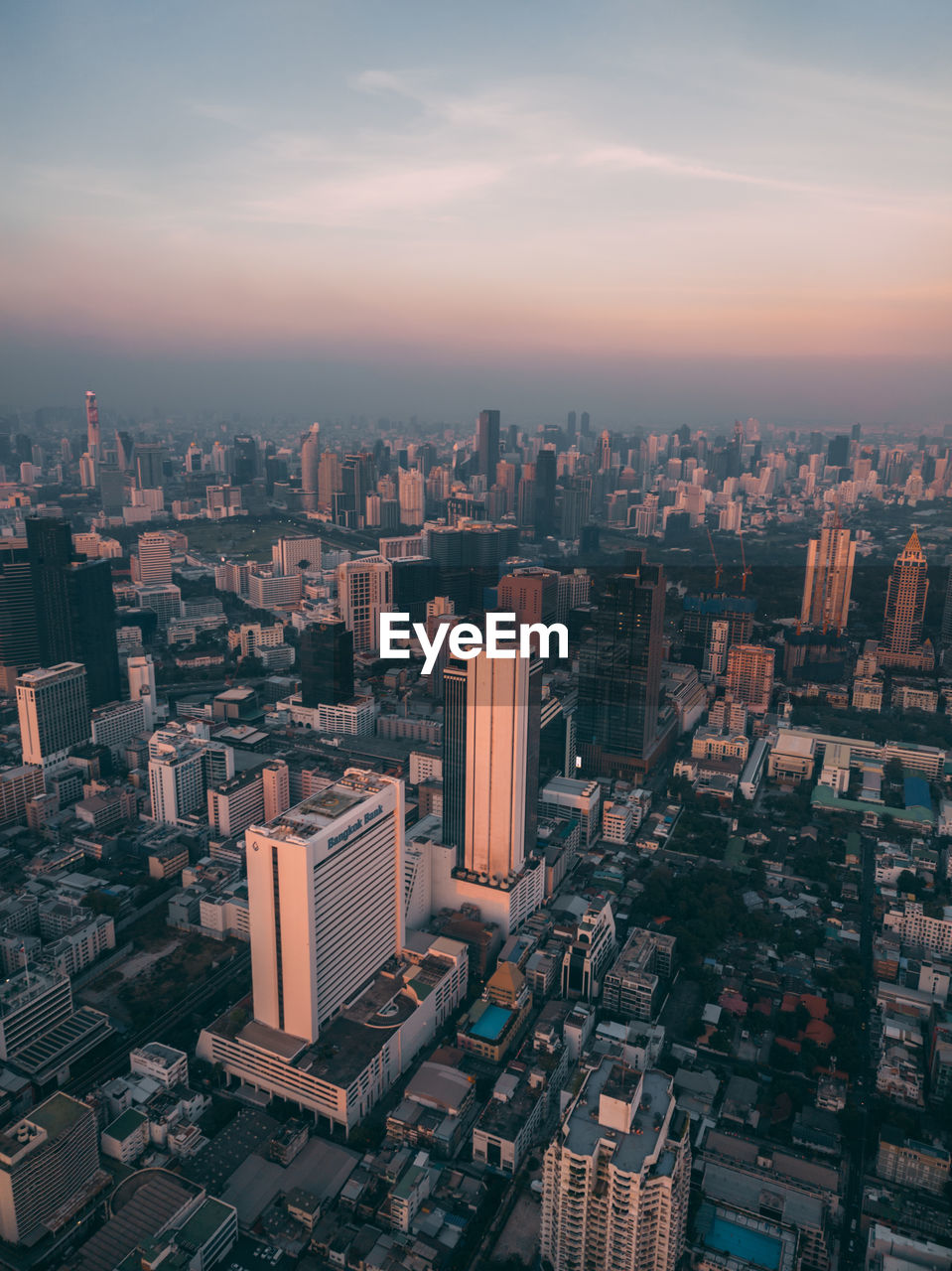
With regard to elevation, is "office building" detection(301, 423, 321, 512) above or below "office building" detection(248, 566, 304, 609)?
above

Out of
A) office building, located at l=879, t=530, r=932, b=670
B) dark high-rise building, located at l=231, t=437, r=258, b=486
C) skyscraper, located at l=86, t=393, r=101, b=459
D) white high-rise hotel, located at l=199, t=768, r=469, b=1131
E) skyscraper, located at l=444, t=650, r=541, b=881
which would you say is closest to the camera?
white high-rise hotel, located at l=199, t=768, r=469, b=1131

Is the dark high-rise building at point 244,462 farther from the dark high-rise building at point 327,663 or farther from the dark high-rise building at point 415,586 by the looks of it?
the dark high-rise building at point 327,663

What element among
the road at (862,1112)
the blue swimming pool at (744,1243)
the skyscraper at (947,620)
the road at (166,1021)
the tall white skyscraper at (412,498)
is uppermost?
the tall white skyscraper at (412,498)

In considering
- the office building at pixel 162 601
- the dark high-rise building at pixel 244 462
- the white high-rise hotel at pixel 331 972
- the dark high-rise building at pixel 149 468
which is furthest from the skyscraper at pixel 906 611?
the dark high-rise building at pixel 149 468

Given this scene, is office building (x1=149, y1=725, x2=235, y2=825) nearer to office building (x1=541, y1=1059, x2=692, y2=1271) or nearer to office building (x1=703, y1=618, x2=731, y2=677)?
office building (x1=541, y1=1059, x2=692, y2=1271)

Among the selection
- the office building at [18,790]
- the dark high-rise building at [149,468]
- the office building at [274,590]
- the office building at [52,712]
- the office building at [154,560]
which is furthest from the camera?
the dark high-rise building at [149,468]

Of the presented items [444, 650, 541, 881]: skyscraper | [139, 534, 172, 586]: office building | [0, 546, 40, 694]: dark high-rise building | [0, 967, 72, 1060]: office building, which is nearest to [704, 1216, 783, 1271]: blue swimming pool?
[444, 650, 541, 881]: skyscraper

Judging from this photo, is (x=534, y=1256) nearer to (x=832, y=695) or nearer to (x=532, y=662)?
(x=532, y=662)
